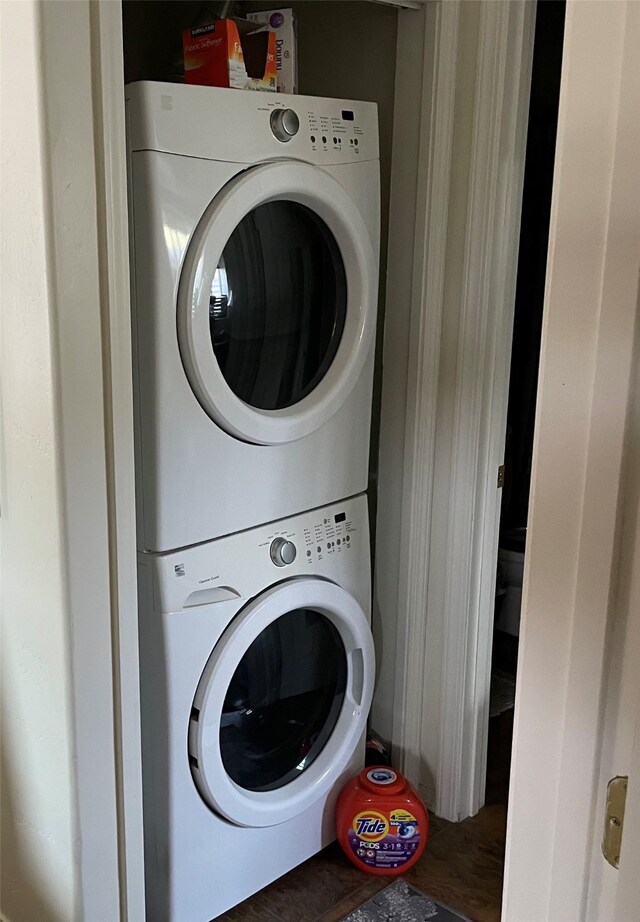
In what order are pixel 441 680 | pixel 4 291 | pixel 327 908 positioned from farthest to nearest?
1. pixel 441 680
2. pixel 327 908
3. pixel 4 291

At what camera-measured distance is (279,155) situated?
1.67m

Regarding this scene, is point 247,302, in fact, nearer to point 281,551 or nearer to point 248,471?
point 248,471

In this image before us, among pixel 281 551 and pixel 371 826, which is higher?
pixel 281 551

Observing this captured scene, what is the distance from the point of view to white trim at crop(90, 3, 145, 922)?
4.35 feet

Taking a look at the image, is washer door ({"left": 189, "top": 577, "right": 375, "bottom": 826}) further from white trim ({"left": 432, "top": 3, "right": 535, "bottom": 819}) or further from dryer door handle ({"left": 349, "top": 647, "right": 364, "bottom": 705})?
white trim ({"left": 432, "top": 3, "right": 535, "bottom": 819})

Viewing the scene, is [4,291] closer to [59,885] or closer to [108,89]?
[108,89]

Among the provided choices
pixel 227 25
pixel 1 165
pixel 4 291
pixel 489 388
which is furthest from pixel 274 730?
pixel 227 25

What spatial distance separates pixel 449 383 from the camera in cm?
203

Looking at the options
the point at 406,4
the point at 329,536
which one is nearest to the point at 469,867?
the point at 329,536

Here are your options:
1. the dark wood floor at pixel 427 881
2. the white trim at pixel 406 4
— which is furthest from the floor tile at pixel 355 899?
the white trim at pixel 406 4

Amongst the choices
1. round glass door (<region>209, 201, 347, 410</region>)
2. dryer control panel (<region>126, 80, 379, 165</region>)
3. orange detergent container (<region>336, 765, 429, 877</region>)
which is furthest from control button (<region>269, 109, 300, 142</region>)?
orange detergent container (<region>336, 765, 429, 877</region>)

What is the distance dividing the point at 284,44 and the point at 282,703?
4.43 ft

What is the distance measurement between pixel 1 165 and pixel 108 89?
209 millimetres

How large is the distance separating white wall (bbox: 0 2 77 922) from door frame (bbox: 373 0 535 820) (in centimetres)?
93
